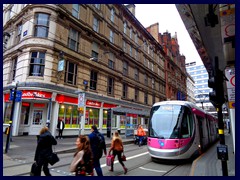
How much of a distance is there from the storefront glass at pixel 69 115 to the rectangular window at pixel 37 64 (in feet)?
12.0

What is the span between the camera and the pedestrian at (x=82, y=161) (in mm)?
4680

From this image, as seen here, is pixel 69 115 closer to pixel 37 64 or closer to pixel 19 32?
pixel 37 64

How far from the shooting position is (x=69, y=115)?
18172 mm

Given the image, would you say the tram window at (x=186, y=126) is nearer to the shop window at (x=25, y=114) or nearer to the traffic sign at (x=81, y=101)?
the traffic sign at (x=81, y=101)

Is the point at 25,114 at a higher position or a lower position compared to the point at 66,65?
lower

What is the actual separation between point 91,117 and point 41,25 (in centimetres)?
1041

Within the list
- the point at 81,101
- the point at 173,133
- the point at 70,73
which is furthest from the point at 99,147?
the point at 70,73

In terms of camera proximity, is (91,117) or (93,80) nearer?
(91,117)

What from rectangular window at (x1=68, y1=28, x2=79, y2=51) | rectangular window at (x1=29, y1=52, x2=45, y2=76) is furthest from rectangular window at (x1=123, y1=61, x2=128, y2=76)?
rectangular window at (x1=29, y1=52, x2=45, y2=76)

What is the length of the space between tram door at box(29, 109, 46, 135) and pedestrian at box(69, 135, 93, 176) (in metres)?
13.4

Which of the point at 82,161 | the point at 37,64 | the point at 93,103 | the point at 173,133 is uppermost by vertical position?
the point at 37,64

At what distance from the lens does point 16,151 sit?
999 centimetres

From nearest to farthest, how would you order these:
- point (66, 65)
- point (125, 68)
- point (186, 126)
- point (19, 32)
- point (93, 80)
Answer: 1. point (186, 126)
2. point (66, 65)
3. point (19, 32)
4. point (93, 80)
5. point (125, 68)

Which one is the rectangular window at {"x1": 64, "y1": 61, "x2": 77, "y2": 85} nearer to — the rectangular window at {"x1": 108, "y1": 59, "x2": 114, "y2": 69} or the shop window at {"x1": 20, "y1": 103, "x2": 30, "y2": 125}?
the shop window at {"x1": 20, "y1": 103, "x2": 30, "y2": 125}
